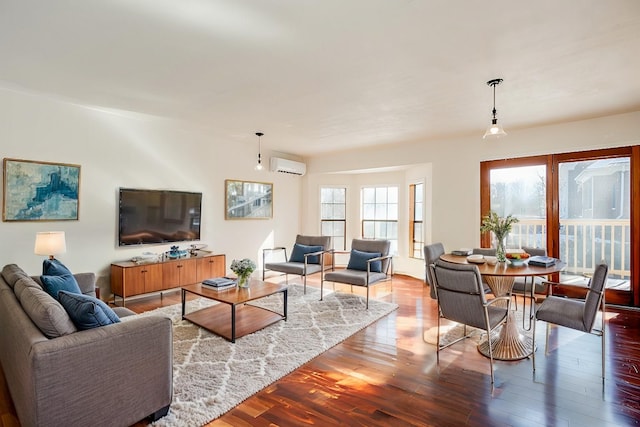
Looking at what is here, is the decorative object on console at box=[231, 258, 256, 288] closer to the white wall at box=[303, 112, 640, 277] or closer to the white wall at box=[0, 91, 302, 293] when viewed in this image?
the white wall at box=[0, 91, 302, 293]

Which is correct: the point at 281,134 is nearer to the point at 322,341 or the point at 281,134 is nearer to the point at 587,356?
the point at 322,341

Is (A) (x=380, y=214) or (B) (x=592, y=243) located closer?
(B) (x=592, y=243)

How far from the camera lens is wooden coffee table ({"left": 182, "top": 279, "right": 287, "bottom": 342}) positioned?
3432 millimetres

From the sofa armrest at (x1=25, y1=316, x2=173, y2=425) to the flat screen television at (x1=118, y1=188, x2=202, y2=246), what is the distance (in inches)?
121

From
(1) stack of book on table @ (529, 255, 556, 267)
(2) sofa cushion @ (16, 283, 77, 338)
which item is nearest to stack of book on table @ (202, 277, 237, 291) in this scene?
(2) sofa cushion @ (16, 283, 77, 338)

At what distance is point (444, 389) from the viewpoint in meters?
2.46

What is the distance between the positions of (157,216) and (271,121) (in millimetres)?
2225

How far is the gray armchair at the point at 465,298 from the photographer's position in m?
2.60

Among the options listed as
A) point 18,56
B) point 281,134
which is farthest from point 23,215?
point 281,134

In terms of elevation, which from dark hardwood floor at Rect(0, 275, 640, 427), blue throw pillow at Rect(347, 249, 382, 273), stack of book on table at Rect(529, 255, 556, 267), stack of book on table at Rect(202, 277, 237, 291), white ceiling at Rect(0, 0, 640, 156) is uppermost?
white ceiling at Rect(0, 0, 640, 156)

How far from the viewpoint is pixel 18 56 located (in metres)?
2.77

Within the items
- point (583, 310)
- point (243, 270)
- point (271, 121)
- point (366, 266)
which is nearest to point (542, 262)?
point (583, 310)

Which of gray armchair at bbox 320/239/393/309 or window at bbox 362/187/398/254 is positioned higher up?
window at bbox 362/187/398/254

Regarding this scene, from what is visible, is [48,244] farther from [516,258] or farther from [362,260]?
[516,258]
